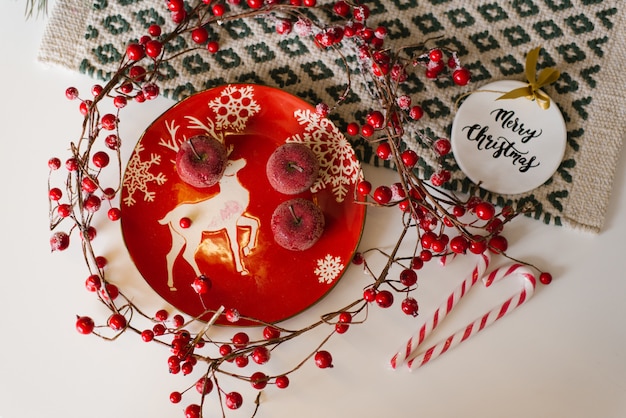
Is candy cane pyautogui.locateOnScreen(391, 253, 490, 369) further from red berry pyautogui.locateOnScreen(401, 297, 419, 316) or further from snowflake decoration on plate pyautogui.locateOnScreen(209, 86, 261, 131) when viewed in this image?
snowflake decoration on plate pyautogui.locateOnScreen(209, 86, 261, 131)

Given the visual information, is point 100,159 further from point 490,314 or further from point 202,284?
point 490,314

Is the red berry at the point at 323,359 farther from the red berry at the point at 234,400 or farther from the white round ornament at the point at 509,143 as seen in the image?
the white round ornament at the point at 509,143

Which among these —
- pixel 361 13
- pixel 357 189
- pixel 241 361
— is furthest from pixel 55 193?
pixel 361 13

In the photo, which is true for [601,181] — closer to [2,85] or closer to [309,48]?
[309,48]

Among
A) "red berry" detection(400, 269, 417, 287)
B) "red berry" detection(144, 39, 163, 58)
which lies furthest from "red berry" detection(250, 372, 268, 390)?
"red berry" detection(144, 39, 163, 58)

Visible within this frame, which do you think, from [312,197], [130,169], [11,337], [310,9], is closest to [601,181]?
[312,197]

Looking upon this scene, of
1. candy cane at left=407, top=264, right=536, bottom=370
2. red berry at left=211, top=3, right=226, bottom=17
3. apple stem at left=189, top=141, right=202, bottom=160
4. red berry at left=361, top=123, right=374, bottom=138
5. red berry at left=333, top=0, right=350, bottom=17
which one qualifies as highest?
red berry at left=211, top=3, right=226, bottom=17
